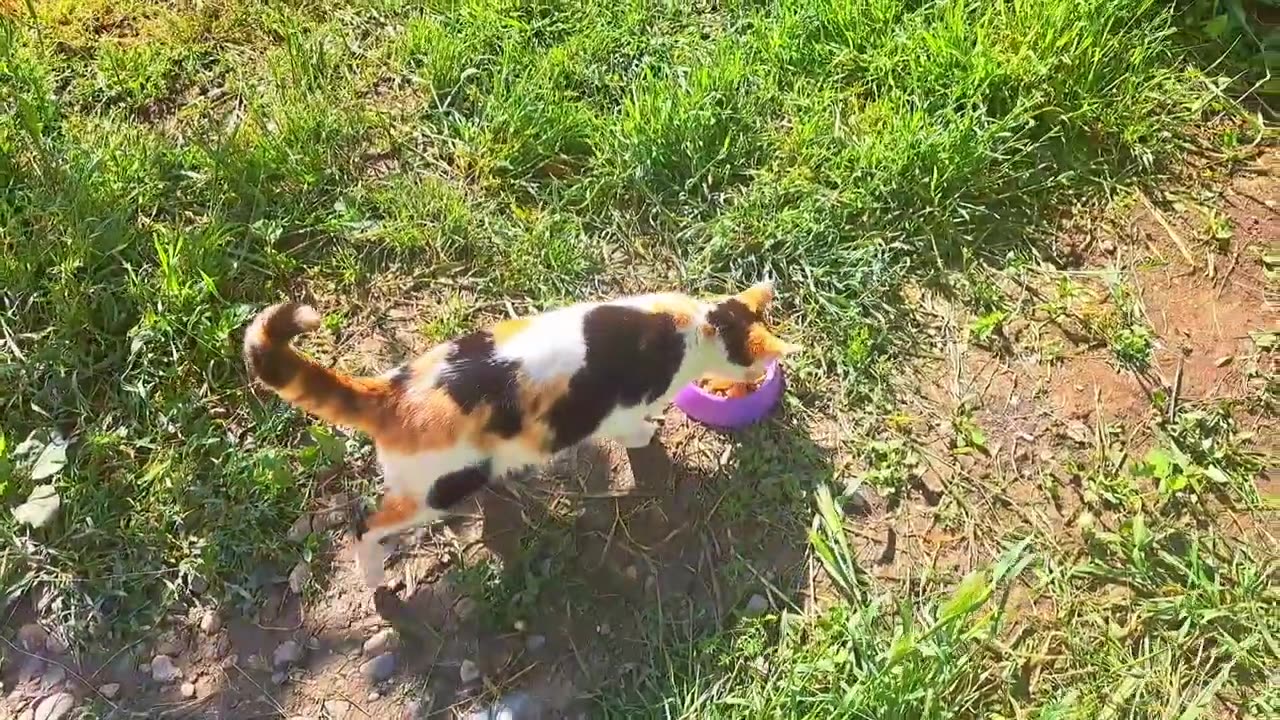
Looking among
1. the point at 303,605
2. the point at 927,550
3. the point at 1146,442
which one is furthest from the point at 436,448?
the point at 1146,442

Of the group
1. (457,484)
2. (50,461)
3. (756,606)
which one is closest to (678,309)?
(457,484)

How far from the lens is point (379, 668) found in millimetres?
2387

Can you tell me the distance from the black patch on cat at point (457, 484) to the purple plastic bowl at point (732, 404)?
64 centimetres

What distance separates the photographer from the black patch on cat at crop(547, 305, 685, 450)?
2.17 meters

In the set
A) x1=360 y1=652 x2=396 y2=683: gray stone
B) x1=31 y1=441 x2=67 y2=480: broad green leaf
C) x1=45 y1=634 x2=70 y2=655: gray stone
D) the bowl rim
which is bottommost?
x1=360 y1=652 x2=396 y2=683: gray stone

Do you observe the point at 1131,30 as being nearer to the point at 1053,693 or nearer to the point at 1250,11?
the point at 1250,11

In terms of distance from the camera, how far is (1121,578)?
2.57 m

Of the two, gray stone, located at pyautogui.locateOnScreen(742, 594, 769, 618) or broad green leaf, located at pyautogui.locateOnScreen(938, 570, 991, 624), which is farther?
gray stone, located at pyautogui.locateOnScreen(742, 594, 769, 618)

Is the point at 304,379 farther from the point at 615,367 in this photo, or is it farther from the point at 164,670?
the point at 164,670

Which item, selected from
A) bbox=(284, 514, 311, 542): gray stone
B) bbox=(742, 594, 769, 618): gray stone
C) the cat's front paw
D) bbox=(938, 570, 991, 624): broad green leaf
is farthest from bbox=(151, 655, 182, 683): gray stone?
bbox=(938, 570, 991, 624): broad green leaf

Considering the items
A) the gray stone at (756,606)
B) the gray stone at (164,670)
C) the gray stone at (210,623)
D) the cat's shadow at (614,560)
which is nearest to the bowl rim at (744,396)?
the cat's shadow at (614,560)

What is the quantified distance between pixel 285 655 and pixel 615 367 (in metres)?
1.07

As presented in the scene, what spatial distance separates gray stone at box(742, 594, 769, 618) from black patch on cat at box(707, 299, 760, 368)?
59 centimetres

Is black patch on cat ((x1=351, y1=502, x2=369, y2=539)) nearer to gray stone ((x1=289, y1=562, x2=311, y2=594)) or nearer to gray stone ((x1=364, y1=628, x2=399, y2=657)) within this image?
gray stone ((x1=289, y1=562, x2=311, y2=594))
